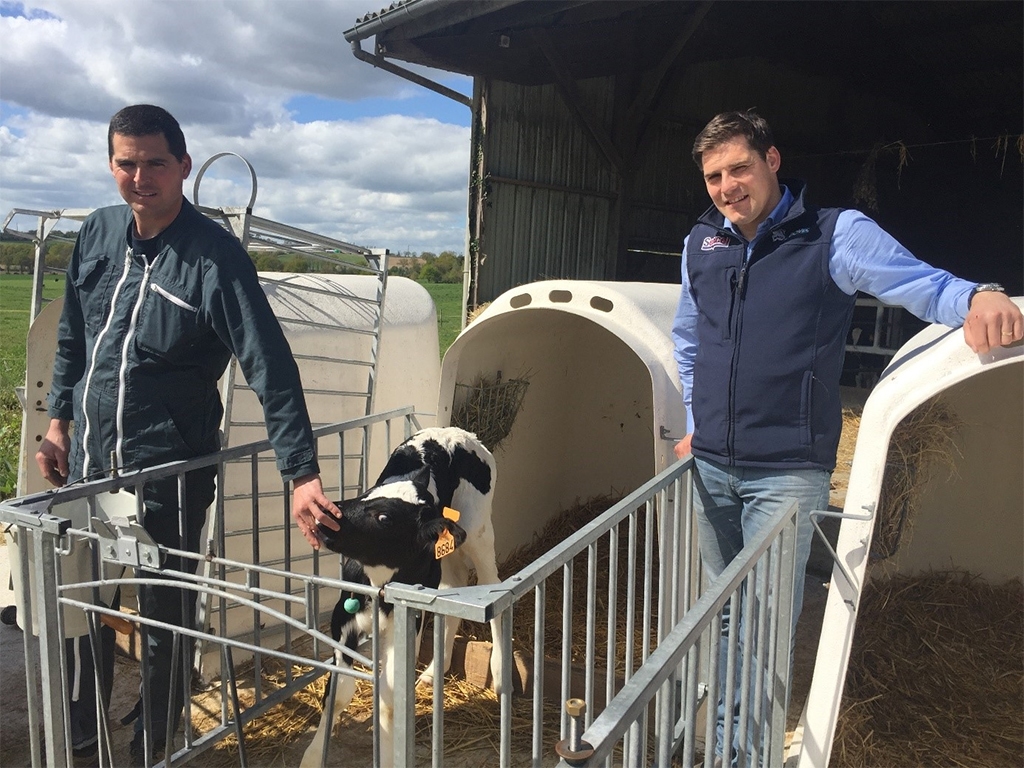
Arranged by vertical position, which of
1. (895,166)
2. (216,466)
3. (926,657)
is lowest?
(926,657)

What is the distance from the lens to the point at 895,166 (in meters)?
12.9

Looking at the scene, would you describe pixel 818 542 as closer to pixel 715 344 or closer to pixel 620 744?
pixel 620 744

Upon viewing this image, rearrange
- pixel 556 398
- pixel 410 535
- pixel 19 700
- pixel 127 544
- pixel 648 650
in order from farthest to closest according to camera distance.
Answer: pixel 556 398, pixel 19 700, pixel 410 535, pixel 648 650, pixel 127 544

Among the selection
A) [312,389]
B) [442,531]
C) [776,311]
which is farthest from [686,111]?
[442,531]

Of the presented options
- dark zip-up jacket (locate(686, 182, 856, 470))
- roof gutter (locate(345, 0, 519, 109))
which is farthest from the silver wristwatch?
roof gutter (locate(345, 0, 519, 109))

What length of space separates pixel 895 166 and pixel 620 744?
1223 cm

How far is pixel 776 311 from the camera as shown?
2.26 metres

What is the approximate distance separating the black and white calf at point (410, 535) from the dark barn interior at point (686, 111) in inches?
161

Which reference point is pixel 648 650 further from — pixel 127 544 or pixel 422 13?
pixel 422 13

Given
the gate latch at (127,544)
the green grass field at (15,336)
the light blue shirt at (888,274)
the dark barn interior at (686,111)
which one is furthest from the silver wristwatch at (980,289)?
the dark barn interior at (686,111)

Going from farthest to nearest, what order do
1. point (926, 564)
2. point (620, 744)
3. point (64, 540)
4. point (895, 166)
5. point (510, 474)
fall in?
point (895, 166)
point (510, 474)
point (926, 564)
point (620, 744)
point (64, 540)

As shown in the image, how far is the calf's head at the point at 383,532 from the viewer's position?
8.29 feet

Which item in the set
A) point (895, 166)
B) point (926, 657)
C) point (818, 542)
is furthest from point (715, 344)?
point (895, 166)

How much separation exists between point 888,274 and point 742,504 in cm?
79
